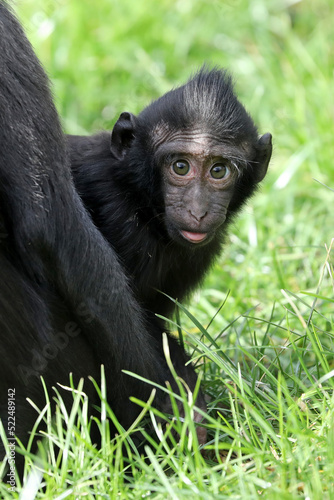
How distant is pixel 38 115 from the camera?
318 cm

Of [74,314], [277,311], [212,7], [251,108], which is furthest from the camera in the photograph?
[212,7]

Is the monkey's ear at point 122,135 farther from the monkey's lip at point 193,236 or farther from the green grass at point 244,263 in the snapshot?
the green grass at point 244,263

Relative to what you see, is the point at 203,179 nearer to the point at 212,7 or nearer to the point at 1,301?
the point at 1,301

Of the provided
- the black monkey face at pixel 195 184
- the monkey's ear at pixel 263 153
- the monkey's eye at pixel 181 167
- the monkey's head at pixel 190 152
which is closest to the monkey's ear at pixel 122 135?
the monkey's head at pixel 190 152

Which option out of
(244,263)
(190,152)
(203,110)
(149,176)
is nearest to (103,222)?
(149,176)

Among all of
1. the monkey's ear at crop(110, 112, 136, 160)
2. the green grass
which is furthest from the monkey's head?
the green grass

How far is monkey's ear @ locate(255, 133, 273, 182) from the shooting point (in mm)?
4422

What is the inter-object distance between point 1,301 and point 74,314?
39 centimetres

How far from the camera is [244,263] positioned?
19.2 feet

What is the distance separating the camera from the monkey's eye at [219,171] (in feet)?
13.4

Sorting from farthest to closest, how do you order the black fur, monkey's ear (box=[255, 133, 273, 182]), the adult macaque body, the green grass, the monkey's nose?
monkey's ear (box=[255, 133, 273, 182]) < the black fur < the monkey's nose < the adult macaque body < the green grass

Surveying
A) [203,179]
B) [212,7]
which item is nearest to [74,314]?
Answer: [203,179]

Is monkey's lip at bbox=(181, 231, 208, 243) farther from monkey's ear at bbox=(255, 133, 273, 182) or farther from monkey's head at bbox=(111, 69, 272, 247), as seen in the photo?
monkey's ear at bbox=(255, 133, 273, 182)

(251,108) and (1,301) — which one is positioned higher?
(251,108)
